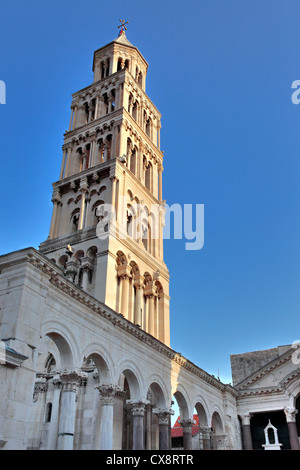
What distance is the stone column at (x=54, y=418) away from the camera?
23641mm

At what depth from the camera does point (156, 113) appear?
48719mm

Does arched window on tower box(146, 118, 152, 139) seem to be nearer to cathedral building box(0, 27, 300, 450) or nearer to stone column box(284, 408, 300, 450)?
cathedral building box(0, 27, 300, 450)

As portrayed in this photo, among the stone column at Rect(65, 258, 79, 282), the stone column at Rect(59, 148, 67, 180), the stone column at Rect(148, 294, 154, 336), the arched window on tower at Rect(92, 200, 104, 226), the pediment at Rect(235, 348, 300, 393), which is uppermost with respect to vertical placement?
the stone column at Rect(59, 148, 67, 180)

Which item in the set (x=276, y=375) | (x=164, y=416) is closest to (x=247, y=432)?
(x=276, y=375)

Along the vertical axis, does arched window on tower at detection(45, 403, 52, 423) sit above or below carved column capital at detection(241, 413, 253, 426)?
below

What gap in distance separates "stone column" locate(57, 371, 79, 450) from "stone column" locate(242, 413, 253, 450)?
69.5ft

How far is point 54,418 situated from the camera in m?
24.2

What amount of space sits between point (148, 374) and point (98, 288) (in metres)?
7.92

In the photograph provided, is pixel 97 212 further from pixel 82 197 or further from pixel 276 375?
pixel 276 375

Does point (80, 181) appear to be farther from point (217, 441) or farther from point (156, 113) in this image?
point (217, 441)

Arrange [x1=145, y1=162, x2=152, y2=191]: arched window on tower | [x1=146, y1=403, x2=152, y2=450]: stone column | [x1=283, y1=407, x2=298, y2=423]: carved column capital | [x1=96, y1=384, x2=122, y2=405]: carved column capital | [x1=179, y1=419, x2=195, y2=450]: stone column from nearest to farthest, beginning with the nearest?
[x1=96, y1=384, x2=122, y2=405]: carved column capital
[x1=179, y1=419, x2=195, y2=450]: stone column
[x1=146, y1=403, x2=152, y2=450]: stone column
[x1=283, y1=407, x2=298, y2=423]: carved column capital
[x1=145, y1=162, x2=152, y2=191]: arched window on tower

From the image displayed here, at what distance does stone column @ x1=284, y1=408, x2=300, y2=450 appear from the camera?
32844 millimetres

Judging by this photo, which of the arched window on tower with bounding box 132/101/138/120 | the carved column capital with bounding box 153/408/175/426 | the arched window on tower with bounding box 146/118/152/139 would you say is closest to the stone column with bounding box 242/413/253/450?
the carved column capital with bounding box 153/408/175/426

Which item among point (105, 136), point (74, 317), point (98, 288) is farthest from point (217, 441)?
point (105, 136)
